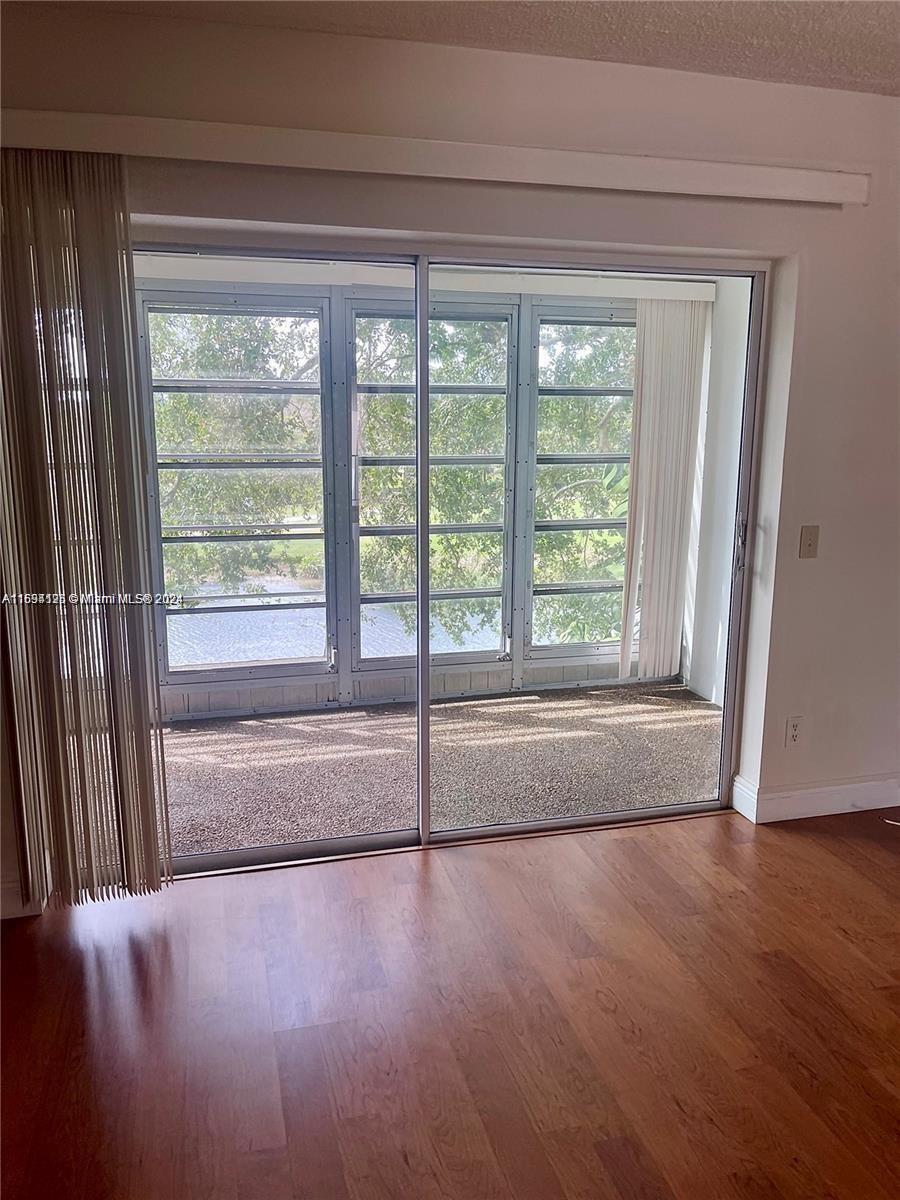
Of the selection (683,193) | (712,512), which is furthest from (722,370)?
(683,193)

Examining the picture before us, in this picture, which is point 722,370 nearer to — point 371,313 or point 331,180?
point 371,313

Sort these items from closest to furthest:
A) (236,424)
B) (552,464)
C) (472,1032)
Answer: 1. (472,1032)
2. (552,464)
3. (236,424)

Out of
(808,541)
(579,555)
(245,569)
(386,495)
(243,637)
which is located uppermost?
(386,495)

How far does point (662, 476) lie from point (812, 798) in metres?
1.52

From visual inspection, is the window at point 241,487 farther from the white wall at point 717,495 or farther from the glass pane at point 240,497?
the white wall at point 717,495

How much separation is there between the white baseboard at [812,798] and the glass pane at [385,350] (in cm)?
221

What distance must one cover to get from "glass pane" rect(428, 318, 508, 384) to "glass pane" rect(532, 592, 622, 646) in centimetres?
90

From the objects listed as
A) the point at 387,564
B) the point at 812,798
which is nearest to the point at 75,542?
the point at 387,564

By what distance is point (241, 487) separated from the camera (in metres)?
3.95

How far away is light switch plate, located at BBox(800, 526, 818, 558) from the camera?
300 centimetres

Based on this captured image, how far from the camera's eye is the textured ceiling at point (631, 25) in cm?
213

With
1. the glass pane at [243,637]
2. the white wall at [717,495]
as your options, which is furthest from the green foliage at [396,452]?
the white wall at [717,495]

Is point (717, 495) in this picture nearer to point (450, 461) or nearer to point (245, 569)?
point (450, 461)

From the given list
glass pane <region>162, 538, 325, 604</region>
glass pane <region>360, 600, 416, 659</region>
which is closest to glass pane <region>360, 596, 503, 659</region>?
glass pane <region>360, 600, 416, 659</region>
